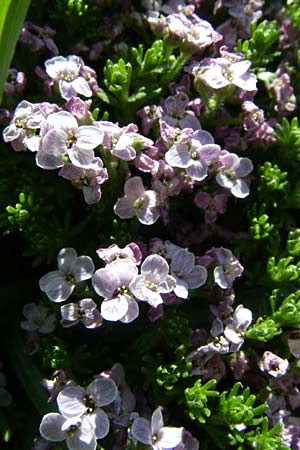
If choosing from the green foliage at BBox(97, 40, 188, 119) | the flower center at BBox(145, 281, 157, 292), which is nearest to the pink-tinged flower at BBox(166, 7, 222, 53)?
the green foliage at BBox(97, 40, 188, 119)

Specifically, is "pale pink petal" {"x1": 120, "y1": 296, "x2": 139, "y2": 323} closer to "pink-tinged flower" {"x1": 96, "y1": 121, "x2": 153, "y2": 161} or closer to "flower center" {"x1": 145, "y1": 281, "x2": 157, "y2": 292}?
"flower center" {"x1": 145, "y1": 281, "x2": 157, "y2": 292}

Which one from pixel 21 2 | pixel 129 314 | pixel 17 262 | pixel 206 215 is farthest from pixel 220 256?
pixel 21 2

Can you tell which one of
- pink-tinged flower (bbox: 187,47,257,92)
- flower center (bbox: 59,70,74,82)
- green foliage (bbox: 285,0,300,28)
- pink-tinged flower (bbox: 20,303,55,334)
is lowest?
pink-tinged flower (bbox: 20,303,55,334)

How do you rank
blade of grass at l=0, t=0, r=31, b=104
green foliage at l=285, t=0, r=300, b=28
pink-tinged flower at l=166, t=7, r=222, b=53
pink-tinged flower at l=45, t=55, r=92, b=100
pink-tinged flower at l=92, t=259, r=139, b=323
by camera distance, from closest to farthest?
1. blade of grass at l=0, t=0, r=31, b=104
2. pink-tinged flower at l=92, t=259, r=139, b=323
3. pink-tinged flower at l=45, t=55, r=92, b=100
4. pink-tinged flower at l=166, t=7, r=222, b=53
5. green foliage at l=285, t=0, r=300, b=28

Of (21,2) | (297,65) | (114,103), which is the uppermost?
(21,2)

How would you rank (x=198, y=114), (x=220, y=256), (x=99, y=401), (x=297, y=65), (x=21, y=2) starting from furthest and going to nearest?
(x=297, y=65), (x=198, y=114), (x=220, y=256), (x=99, y=401), (x=21, y=2)

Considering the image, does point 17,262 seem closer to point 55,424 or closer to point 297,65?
point 55,424
